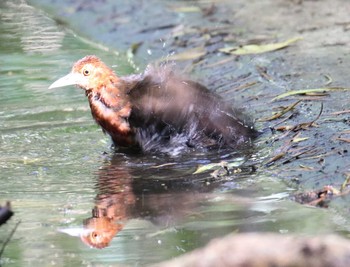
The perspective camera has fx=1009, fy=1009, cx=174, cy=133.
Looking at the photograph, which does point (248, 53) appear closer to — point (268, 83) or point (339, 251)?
point (268, 83)

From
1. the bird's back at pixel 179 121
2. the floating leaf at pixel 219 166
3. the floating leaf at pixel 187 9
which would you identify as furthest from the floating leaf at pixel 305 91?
the floating leaf at pixel 187 9

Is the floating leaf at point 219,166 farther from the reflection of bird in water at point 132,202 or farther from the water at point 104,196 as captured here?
the reflection of bird in water at point 132,202

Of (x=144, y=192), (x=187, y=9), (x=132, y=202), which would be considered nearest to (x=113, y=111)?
(x=144, y=192)

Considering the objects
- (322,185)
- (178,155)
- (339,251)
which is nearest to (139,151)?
(178,155)

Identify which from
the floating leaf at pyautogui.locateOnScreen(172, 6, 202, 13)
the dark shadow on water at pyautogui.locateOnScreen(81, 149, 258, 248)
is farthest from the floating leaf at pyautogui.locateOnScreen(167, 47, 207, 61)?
the dark shadow on water at pyautogui.locateOnScreen(81, 149, 258, 248)

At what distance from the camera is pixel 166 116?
7.33 m

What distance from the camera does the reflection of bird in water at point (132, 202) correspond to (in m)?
5.60

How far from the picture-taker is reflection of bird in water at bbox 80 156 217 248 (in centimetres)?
560

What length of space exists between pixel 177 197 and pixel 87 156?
4.62 ft

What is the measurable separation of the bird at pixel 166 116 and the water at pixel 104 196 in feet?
0.51

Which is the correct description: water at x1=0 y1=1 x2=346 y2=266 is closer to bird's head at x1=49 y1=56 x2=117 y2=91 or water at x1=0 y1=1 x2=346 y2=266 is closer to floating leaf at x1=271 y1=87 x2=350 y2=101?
bird's head at x1=49 y1=56 x2=117 y2=91

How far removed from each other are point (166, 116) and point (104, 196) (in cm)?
120

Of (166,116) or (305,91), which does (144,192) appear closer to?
(166,116)

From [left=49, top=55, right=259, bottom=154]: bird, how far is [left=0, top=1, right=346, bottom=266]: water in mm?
155
